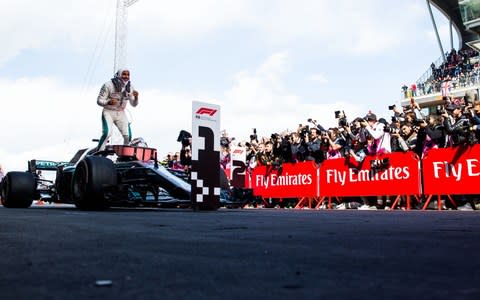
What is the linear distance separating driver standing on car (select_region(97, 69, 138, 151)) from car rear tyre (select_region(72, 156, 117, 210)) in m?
1.43

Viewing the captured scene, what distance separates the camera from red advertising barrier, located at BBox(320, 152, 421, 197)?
1025 centimetres

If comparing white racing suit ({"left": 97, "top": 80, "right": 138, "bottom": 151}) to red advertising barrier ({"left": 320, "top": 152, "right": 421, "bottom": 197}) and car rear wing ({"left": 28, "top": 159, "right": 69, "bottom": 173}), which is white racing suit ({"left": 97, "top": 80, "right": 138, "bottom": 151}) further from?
red advertising barrier ({"left": 320, "top": 152, "right": 421, "bottom": 197})

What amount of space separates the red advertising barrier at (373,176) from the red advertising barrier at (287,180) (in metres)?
0.31

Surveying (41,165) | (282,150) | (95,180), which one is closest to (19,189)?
(41,165)

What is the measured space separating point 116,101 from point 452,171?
20.0 ft

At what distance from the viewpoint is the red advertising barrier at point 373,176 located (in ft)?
33.6

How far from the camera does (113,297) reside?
1.53 metres

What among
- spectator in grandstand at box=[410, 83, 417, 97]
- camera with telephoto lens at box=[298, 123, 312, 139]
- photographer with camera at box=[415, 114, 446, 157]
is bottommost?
photographer with camera at box=[415, 114, 446, 157]

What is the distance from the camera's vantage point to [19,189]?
29.6 ft

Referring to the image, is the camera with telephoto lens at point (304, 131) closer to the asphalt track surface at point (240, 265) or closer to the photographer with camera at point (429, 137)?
the photographer with camera at point (429, 137)

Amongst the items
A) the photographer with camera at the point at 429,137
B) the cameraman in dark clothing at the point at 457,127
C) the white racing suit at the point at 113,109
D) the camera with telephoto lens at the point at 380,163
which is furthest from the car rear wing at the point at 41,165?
the cameraman in dark clothing at the point at 457,127

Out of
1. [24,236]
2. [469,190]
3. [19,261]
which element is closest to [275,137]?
[469,190]

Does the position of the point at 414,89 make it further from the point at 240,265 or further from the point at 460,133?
the point at 240,265

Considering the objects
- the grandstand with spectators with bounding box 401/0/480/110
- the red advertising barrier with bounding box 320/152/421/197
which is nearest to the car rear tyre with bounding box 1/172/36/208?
the red advertising barrier with bounding box 320/152/421/197
